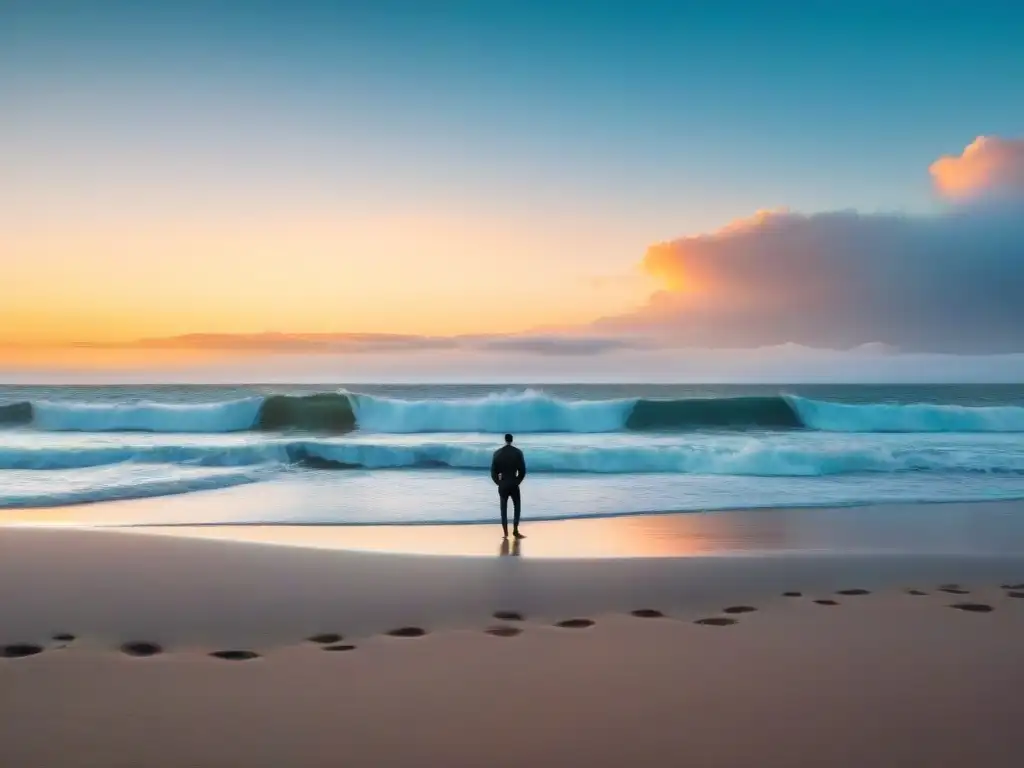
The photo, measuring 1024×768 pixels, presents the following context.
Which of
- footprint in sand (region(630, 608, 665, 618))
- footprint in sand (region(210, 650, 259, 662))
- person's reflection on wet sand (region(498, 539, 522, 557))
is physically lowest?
person's reflection on wet sand (region(498, 539, 522, 557))

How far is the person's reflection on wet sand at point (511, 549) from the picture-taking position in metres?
8.29

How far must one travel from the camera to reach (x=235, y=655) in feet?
15.9

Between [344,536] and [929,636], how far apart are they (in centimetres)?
624

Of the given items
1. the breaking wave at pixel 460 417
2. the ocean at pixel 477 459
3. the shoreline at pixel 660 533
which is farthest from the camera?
the breaking wave at pixel 460 417

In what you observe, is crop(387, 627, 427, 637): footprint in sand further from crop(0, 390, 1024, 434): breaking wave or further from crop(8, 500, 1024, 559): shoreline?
crop(0, 390, 1024, 434): breaking wave

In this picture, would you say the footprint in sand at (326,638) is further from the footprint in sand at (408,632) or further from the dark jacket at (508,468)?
the dark jacket at (508,468)

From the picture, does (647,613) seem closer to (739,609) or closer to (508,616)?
(739,609)

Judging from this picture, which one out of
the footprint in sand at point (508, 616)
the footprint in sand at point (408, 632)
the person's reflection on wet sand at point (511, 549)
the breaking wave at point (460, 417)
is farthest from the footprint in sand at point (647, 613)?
the breaking wave at point (460, 417)

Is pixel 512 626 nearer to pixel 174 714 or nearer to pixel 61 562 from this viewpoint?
pixel 174 714

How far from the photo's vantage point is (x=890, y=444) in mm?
22031

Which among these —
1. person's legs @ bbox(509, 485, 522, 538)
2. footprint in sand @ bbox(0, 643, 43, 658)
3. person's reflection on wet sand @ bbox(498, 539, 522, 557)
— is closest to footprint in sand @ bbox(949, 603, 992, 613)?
person's reflection on wet sand @ bbox(498, 539, 522, 557)

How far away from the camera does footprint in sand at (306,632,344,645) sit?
16.9ft

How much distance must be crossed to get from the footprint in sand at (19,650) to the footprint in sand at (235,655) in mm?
1081

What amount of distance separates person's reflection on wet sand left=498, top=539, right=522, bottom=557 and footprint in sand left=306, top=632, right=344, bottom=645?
3.10 metres
